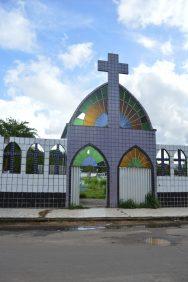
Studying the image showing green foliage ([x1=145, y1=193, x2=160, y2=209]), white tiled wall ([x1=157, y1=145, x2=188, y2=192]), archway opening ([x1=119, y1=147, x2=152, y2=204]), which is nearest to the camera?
green foliage ([x1=145, y1=193, x2=160, y2=209])

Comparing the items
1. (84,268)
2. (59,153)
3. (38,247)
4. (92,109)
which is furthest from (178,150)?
(84,268)

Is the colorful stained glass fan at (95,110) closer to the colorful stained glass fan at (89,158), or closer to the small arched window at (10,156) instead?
the colorful stained glass fan at (89,158)

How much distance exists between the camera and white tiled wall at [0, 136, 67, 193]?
15.7m

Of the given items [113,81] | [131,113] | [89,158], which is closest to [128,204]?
[89,158]

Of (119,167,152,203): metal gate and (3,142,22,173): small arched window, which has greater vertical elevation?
(3,142,22,173): small arched window

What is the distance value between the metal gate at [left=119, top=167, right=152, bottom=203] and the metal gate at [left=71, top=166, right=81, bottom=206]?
6.77 feet

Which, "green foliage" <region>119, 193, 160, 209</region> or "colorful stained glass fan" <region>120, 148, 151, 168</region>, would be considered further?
"colorful stained glass fan" <region>120, 148, 151, 168</region>

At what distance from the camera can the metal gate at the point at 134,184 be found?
16844 mm

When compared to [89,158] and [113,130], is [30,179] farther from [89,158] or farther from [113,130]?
[113,130]

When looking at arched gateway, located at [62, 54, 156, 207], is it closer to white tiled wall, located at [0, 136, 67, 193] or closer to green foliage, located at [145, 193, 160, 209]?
green foliage, located at [145, 193, 160, 209]

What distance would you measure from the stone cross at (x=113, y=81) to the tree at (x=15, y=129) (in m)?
17.3

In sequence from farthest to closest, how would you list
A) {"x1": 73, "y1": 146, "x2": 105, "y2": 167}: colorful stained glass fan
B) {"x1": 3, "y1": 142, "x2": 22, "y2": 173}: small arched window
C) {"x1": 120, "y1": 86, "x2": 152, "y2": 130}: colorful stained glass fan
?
{"x1": 120, "y1": 86, "x2": 152, "y2": 130}: colorful stained glass fan → {"x1": 73, "y1": 146, "x2": 105, "y2": 167}: colorful stained glass fan → {"x1": 3, "y1": 142, "x2": 22, "y2": 173}: small arched window

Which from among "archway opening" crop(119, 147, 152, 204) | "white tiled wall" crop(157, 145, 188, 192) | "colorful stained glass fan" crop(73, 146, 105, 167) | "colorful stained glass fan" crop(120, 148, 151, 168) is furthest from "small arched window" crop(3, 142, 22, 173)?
"white tiled wall" crop(157, 145, 188, 192)

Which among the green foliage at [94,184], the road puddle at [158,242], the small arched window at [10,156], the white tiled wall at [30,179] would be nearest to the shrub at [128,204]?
the white tiled wall at [30,179]
